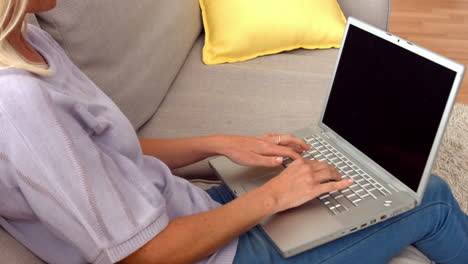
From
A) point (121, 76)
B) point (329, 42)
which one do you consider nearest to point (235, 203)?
point (121, 76)

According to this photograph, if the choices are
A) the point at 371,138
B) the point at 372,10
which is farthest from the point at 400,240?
the point at 372,10

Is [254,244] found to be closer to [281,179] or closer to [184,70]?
[281,179]

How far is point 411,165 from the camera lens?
871mm

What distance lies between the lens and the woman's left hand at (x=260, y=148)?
94 centimetres

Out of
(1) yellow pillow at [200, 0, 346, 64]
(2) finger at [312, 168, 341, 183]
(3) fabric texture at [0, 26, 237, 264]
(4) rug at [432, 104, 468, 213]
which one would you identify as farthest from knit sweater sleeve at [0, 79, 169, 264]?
(4) rug at [432, 104, 468, 213]

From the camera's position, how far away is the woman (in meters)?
0.59

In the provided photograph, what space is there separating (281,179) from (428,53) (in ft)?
1.14

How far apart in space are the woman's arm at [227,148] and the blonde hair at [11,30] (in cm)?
42

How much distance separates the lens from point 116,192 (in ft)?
2.14

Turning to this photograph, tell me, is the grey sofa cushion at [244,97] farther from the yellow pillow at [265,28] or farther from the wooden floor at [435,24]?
the wooden floor at [435,24]

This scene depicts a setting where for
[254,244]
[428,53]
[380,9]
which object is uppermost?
[428,53]

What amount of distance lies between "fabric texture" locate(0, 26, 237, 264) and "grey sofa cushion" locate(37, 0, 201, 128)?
0.25 metres

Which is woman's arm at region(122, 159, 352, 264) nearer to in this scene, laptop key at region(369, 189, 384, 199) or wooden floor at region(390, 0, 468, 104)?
laptop key at region(369, 189, 384, 199)

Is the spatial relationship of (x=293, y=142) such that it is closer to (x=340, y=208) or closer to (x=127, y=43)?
(x=340, y=208)
